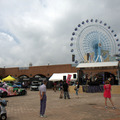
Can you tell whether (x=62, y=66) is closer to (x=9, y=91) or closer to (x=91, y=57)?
(x=91, y=57)

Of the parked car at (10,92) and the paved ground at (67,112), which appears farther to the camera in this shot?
the parked car at (10,92)

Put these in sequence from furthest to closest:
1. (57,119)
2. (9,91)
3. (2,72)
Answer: (2,72)
(9,91)
(57,119)

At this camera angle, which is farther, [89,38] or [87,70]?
[89,38]

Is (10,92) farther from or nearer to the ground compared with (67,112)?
farther from the ground

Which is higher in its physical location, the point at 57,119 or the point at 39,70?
the point at 39,70

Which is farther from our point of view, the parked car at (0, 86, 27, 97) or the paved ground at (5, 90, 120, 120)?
the parked car at (0, 86, 27, 97)

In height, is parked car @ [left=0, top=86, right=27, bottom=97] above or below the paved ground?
above

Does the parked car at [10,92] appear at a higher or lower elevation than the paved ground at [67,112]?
higher

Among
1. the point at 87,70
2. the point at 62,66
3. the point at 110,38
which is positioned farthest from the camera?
the point at 62,66

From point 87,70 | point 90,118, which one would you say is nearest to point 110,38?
point 87,70

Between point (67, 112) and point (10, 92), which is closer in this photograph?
point (67, 112)

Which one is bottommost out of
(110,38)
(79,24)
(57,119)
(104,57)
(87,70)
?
(57,119)

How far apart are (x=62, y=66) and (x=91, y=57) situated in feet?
22.5

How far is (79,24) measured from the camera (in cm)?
3234
